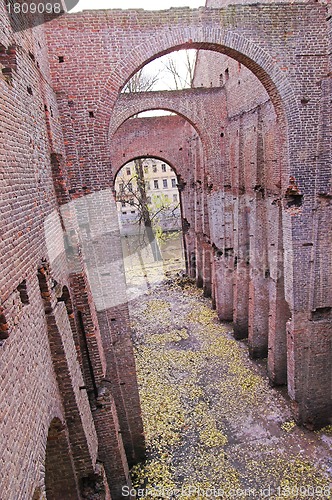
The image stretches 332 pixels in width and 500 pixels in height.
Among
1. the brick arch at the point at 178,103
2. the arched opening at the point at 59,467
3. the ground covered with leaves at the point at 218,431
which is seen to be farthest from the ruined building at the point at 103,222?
the brick arch at the point at 178,103

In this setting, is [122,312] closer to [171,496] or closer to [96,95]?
[171,496]

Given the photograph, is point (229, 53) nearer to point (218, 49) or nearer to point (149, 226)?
point (218, 49)

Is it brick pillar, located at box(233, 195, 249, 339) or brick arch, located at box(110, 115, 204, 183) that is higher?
brick arch, located at box(110, 115, 204, 183)

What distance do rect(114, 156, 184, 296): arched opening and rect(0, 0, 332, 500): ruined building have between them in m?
9.34

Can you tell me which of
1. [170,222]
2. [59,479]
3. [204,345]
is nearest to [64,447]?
[59,479]

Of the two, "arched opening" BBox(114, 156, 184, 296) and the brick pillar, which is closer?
the brick pillar

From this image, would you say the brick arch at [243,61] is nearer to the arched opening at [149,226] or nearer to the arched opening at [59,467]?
the arched opening at [59,467]

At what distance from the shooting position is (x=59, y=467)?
15.5ft

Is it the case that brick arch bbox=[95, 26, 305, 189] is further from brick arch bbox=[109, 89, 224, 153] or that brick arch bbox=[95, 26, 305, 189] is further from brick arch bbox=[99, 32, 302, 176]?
brick arch bbox=[109, 89, 224, 153]

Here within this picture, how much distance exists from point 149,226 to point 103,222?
1538 cm

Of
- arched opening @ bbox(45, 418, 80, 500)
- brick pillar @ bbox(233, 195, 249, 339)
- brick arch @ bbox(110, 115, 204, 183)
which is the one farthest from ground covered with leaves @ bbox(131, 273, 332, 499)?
brick arch @ bbox(110, 115, 204, 183)

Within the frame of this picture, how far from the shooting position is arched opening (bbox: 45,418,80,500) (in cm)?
455

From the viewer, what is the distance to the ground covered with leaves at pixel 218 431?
6.94 metres

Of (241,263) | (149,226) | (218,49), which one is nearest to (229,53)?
(218,49)
